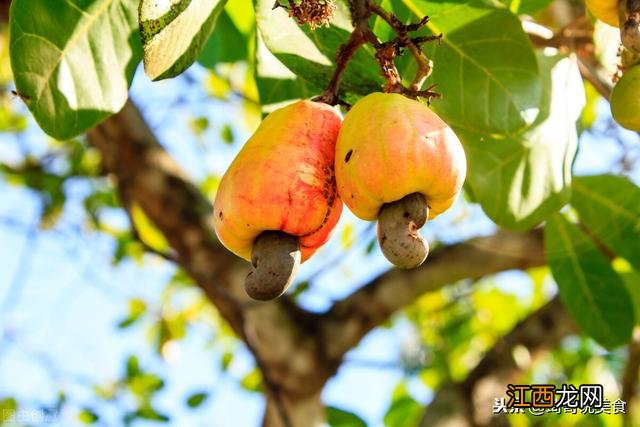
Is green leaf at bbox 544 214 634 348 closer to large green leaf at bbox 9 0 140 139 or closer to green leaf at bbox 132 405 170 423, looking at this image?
large green leaf at bbox 9 0 140 139

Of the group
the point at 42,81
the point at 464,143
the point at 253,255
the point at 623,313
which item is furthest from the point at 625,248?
the point at 42,81

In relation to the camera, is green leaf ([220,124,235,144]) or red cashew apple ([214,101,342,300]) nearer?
red cashew apple ([214,101,342,300])

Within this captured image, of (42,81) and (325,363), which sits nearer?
(42,81)

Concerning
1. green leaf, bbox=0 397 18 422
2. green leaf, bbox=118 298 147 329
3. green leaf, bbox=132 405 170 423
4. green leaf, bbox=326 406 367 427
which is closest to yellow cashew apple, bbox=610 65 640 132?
green leaf, bbox=326 406 367 427

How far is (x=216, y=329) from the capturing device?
12.5 feet

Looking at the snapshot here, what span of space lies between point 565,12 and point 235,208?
63.1 inches

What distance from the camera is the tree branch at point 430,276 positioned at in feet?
8.20

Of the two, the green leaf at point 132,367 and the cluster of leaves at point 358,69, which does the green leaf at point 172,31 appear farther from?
the green leaf at point 132,367

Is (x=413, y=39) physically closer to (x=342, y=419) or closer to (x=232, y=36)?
(x=232, y=36)

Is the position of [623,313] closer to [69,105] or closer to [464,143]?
[464,143]

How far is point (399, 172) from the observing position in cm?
82

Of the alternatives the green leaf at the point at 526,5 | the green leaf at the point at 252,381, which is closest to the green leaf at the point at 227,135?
the green leaf at the point at 252,381

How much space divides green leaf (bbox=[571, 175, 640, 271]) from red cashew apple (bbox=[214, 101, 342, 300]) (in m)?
0.87

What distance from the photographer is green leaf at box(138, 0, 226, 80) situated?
89cm
